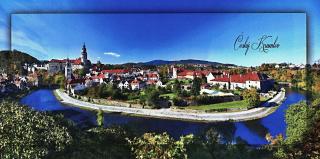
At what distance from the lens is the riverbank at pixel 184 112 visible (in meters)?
4.04

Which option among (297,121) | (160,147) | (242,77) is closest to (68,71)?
(160,147)

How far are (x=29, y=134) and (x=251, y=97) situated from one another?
172cm

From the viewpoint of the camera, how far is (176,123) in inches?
159

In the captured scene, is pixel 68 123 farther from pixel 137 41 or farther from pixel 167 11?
pixel 167 11

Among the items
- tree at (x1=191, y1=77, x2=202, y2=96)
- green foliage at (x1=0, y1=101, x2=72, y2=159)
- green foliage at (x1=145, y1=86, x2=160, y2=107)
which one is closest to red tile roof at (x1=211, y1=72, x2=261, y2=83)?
tree at (x1=191, y1=77, x2=202, y2=96)

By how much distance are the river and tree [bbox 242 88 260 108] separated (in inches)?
5.2

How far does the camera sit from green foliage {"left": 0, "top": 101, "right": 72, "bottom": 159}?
3.51 m

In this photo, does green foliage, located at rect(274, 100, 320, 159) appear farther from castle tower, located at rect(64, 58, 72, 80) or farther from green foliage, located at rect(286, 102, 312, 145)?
castle tower, located at rect(64, 58, 72, 80)

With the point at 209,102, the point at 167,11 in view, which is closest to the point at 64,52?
the point at 167,11

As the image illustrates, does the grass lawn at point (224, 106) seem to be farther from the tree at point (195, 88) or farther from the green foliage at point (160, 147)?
the green foliage at point (160, 147)

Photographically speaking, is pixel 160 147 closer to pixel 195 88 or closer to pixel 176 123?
pixel 176 123

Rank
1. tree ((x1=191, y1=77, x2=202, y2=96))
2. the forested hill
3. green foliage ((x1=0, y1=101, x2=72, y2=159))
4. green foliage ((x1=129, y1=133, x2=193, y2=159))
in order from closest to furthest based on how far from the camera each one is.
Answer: green foliage ((x1=0, y1=101, x2=72, y2=159))
green foliage ((x1=129, y1=133, x2=193, y2=159))
the forested hill
tree ((x1=191, y1=77, x2=202, y2=96))

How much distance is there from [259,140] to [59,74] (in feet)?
5.54

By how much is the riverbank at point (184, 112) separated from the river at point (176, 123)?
33 mm
